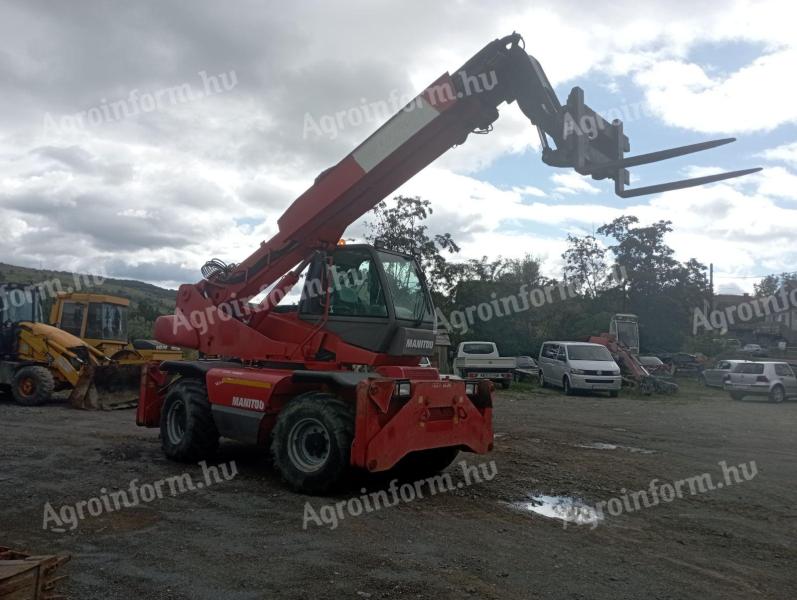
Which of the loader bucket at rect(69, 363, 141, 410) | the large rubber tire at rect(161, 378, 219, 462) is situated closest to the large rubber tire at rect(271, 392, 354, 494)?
the large rubber tire at rect(161, 378, 219, 462)

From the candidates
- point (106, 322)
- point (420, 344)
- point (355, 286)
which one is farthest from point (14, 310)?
point (420, 344)

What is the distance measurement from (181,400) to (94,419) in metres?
5.02

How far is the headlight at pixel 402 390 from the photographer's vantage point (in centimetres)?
695

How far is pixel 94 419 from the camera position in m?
12.8

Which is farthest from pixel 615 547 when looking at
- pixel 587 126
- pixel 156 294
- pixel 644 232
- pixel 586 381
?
pixel 156 294

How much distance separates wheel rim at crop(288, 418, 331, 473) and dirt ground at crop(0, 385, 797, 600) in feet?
1.19

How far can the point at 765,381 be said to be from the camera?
74.9 feet

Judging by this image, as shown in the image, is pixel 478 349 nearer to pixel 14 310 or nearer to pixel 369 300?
pixel 14 310

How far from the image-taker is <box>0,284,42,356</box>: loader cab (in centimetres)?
1543

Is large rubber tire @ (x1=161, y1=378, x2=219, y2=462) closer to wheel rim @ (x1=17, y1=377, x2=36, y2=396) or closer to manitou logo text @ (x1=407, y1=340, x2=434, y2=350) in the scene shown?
manitou logo text @ (x1=407, y1=340, x2=434, y2=350)

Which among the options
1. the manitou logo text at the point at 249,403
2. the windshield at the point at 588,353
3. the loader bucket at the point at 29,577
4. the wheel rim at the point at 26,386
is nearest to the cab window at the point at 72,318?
the wheel rim at the point at 26,386

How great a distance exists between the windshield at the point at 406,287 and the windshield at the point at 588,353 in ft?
52.5

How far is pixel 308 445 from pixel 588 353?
17919 millimetres

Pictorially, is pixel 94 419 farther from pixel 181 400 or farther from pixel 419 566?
pixel 419 566
